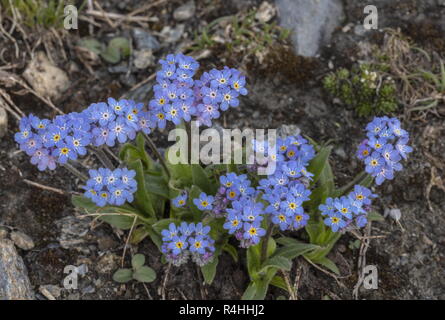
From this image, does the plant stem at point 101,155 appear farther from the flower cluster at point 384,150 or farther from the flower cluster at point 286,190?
the flower cluster at point 384,150

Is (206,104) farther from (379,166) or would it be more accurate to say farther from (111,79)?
(111,79)

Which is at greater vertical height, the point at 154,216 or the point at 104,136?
the point at 104,136

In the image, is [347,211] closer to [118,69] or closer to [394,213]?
[394,213]

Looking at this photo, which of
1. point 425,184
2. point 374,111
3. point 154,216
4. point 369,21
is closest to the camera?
point 154,216

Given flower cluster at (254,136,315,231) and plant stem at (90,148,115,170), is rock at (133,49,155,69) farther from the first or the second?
flower cluster at (254,136,315,231)

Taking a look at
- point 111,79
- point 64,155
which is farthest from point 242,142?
point 64,155

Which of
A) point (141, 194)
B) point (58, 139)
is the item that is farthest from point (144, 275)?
point (58, 139)
